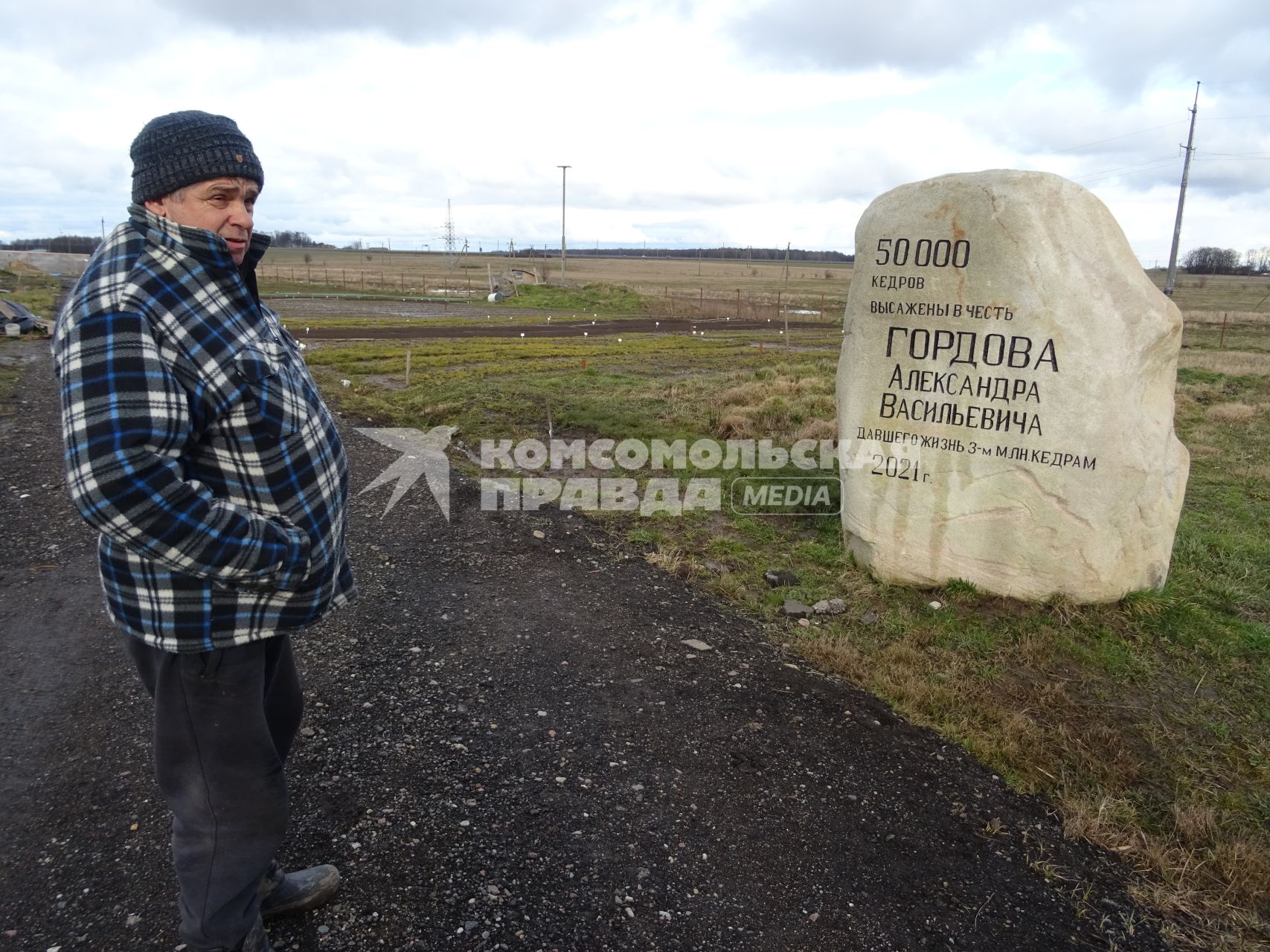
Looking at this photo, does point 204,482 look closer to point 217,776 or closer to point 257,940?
point 217,776

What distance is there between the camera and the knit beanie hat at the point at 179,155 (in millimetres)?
2044

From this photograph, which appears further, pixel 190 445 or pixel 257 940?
pixel 257 940

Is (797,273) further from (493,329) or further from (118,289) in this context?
(118,289)

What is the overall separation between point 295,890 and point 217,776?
0.78 m

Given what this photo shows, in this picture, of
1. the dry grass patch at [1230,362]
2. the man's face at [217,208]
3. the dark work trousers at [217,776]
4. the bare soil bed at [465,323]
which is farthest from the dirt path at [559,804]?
the bare soil bed at [465,323]

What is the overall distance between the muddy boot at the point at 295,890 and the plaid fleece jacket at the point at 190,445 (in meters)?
1.09

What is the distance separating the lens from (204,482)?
6.61ft

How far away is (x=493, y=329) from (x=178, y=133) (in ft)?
90.6

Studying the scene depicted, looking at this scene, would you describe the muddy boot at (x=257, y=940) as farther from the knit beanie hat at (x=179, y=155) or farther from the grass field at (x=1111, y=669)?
the grass field at (x=1111, y=669)

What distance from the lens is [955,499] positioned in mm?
5930

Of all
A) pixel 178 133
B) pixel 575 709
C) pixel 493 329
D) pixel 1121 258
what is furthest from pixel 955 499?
pixel 493 329

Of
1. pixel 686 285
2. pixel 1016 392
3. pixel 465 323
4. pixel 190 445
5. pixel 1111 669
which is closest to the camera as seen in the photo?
pixel 190 445

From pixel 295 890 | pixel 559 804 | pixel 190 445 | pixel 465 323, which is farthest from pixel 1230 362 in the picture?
pixel 190 445

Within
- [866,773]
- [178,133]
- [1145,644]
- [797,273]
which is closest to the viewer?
[178,133]
